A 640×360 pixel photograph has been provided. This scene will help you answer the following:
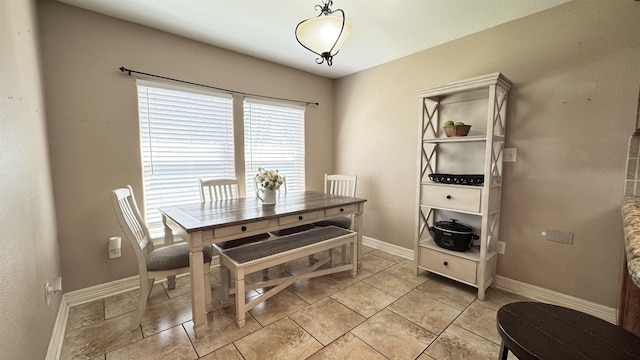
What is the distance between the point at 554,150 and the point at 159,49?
145 inches

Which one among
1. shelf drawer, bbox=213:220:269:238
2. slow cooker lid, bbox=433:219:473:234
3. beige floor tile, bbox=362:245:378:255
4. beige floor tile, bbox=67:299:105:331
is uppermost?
shelf drawer, bbox=213:220:269:238

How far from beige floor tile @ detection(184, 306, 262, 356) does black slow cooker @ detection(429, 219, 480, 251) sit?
1816 millimetres

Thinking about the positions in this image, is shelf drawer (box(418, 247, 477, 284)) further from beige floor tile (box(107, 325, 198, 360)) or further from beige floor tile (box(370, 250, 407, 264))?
beige floor tile (box(107, 325, 198, 360))

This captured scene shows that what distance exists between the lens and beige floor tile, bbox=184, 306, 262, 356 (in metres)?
1.63

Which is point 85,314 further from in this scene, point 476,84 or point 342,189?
point 476,84

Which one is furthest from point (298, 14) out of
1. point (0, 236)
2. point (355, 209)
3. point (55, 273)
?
point (55, 273)

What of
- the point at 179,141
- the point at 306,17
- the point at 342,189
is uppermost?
the point at 306,17

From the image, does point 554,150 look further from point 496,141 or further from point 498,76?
point 498,76

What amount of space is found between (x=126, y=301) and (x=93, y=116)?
162cm

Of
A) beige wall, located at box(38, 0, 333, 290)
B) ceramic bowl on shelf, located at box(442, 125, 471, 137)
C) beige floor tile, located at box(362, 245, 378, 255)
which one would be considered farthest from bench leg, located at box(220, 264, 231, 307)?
ceramic bowl on shelf, located at box(442, 125, 471, 137)

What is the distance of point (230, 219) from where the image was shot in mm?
1820

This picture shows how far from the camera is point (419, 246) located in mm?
2582

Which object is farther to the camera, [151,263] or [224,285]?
[224,285]

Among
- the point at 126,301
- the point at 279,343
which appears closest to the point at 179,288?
the point at 126,301
